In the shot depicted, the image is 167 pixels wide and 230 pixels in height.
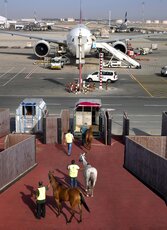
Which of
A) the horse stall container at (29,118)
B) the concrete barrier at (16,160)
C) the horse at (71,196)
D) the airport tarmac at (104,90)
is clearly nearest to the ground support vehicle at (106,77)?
the airport tarmac at (104,90)

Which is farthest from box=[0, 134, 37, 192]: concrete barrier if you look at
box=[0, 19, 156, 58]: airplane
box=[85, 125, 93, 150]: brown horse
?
box=[0, 19, 156, 58]: airplane

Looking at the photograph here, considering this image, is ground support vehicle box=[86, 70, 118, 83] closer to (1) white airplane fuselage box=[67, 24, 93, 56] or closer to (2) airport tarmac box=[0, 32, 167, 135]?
(2) airport tarmac box=[0, 32, 167, 135]

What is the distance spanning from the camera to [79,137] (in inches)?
1069

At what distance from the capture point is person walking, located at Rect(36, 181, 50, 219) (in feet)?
51.1

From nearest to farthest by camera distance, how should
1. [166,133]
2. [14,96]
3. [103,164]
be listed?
[103,164]
[166,133]
[14,96]

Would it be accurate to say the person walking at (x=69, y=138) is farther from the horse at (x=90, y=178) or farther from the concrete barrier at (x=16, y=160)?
the horse at (x=90, y=178)

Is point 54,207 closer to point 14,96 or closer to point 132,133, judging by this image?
point 132,133

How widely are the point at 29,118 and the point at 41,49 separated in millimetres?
45265

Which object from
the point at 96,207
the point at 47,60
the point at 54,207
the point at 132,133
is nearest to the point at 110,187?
the point at 96,207

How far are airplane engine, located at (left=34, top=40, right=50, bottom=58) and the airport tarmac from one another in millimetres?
2537

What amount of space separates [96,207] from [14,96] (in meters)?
26.6

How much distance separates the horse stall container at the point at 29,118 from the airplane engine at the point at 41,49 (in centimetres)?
4386

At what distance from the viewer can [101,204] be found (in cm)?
1753

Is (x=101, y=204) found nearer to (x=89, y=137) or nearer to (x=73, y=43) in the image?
(x=89, y=137)
